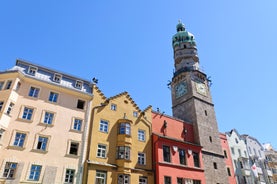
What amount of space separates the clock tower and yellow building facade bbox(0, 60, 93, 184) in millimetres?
21879

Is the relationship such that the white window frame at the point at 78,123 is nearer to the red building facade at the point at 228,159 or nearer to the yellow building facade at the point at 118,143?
the yellow building facade at the point at 118,143

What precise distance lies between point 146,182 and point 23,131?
17369 mm

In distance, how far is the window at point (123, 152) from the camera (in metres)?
30.8

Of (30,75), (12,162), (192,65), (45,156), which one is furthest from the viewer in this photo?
(192,65)

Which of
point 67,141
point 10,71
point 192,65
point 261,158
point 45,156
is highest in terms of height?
point 192,65

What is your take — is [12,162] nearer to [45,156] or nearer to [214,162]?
[45,156]

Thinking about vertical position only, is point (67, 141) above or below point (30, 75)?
below

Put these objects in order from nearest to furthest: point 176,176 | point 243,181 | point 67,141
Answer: point 67,141
point 176,176
point 243,181

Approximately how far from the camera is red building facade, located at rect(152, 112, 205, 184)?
108 feet

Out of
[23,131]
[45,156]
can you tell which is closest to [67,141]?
[45,156]

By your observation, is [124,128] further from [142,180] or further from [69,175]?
[69,175]

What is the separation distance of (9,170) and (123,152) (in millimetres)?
13750

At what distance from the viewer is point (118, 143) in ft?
104

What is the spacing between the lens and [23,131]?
2628 centimetres
